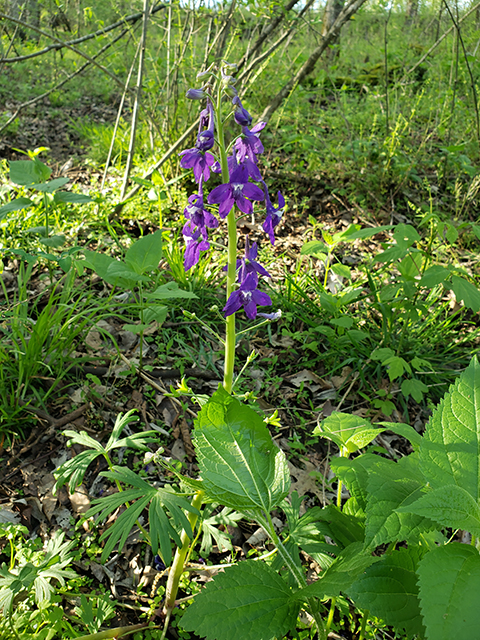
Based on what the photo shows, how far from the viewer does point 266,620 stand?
40.4 inches

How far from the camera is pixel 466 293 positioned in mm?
2439

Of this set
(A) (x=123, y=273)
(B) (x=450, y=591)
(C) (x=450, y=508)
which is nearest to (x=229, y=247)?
(A) (x=123, y=273)

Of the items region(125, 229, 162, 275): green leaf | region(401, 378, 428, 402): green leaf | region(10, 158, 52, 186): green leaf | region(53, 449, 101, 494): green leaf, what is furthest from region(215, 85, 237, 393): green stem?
region(10, 158, 52, 186): green leaf

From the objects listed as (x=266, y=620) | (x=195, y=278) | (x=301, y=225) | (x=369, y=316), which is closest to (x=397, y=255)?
(x=369, y=316)

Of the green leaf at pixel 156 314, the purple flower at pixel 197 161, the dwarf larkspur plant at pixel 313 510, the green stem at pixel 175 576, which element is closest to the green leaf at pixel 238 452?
the dwarf larkspur plant at pixel 313 510

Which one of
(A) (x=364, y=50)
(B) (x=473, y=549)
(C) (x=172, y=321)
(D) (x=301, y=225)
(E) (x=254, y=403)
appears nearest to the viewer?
(B) (x=473, y=549)

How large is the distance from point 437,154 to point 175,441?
4642 millimetres

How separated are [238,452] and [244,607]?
1.26ft

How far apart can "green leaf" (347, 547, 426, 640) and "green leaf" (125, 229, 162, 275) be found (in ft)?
5.58

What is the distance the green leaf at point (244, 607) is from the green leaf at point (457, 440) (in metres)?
0.50

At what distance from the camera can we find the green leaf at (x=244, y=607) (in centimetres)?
99

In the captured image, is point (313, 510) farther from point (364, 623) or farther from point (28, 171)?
point (28, 171)

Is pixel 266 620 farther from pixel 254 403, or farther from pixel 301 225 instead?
pixel 301 225

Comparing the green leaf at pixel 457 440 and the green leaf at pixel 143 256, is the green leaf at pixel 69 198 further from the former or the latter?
the green leaf at pixel 457 440
